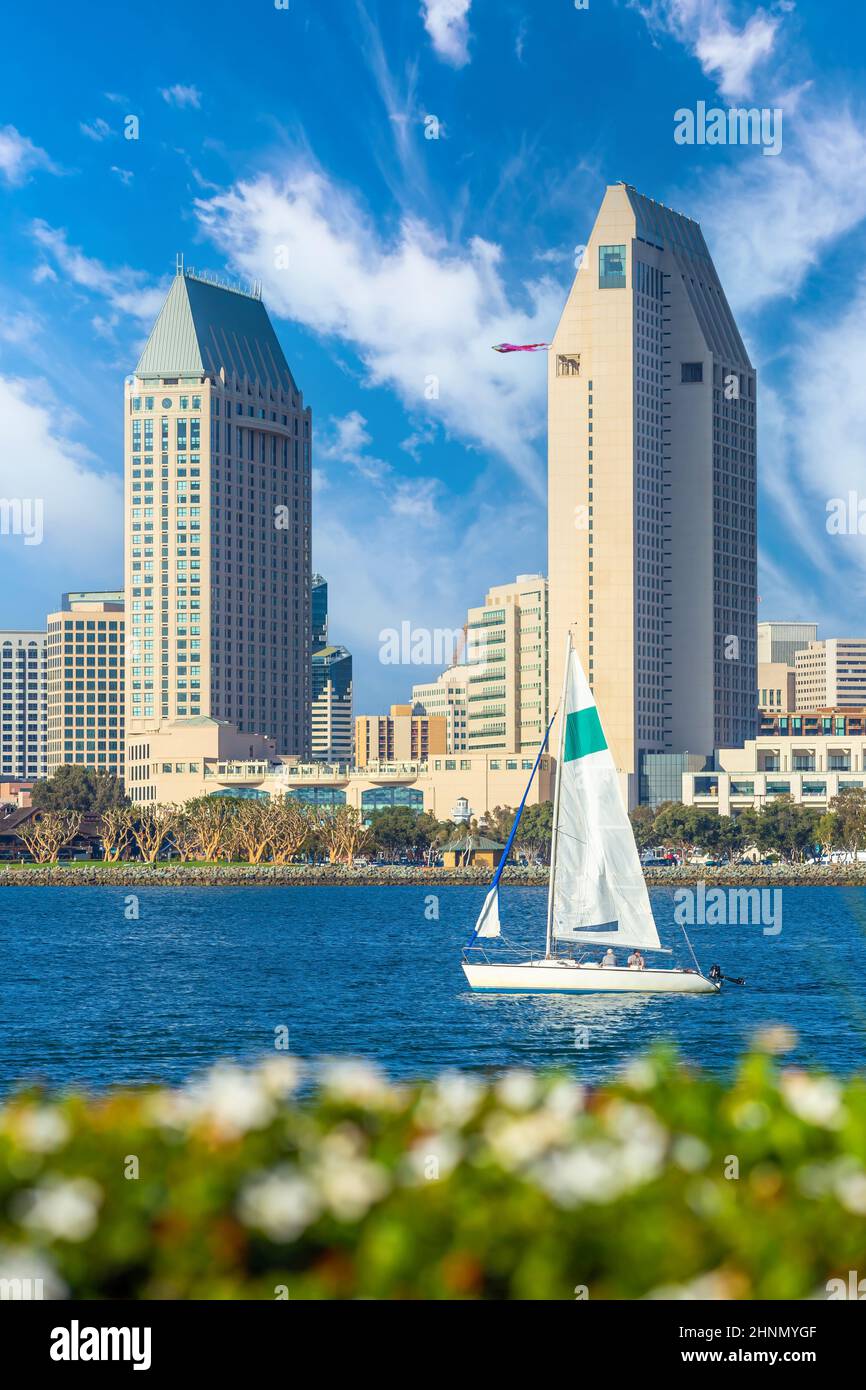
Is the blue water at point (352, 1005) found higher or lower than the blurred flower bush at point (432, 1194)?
lower

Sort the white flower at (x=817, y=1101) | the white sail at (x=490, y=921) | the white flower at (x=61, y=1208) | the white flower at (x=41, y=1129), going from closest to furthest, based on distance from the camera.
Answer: the white flower at (x=61, y=1208)
the white flower at (x=41, y=1129)
the white flower at (x=817, y=1101)
the white sail at (x=490, y=921)

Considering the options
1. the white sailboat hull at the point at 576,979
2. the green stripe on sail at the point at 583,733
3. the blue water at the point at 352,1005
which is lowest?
the blue water at the point at 352,1005

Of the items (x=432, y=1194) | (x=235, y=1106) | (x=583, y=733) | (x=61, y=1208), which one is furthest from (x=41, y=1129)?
(x=583, y=733)

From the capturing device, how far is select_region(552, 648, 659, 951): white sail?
73312 millimetres

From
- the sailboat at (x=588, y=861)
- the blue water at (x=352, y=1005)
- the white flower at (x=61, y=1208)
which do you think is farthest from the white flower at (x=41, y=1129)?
the sailboat at (x=588, y=861)

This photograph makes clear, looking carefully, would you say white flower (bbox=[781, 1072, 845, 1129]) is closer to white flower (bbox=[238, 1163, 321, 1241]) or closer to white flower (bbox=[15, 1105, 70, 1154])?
white flower (bbox=[238, 1163, 321, 1241])

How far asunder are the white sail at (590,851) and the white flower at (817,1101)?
61.9 metres

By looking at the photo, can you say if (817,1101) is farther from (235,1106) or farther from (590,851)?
(590,851)

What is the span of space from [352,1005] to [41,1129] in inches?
2767

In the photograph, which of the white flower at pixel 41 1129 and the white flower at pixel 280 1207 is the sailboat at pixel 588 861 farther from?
the white flower at pixel 280 1207

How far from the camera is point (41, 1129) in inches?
404

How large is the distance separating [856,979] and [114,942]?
52828mm

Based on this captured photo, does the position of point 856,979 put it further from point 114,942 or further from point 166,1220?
point 166,1220

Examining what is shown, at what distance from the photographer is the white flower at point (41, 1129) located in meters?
10.1
